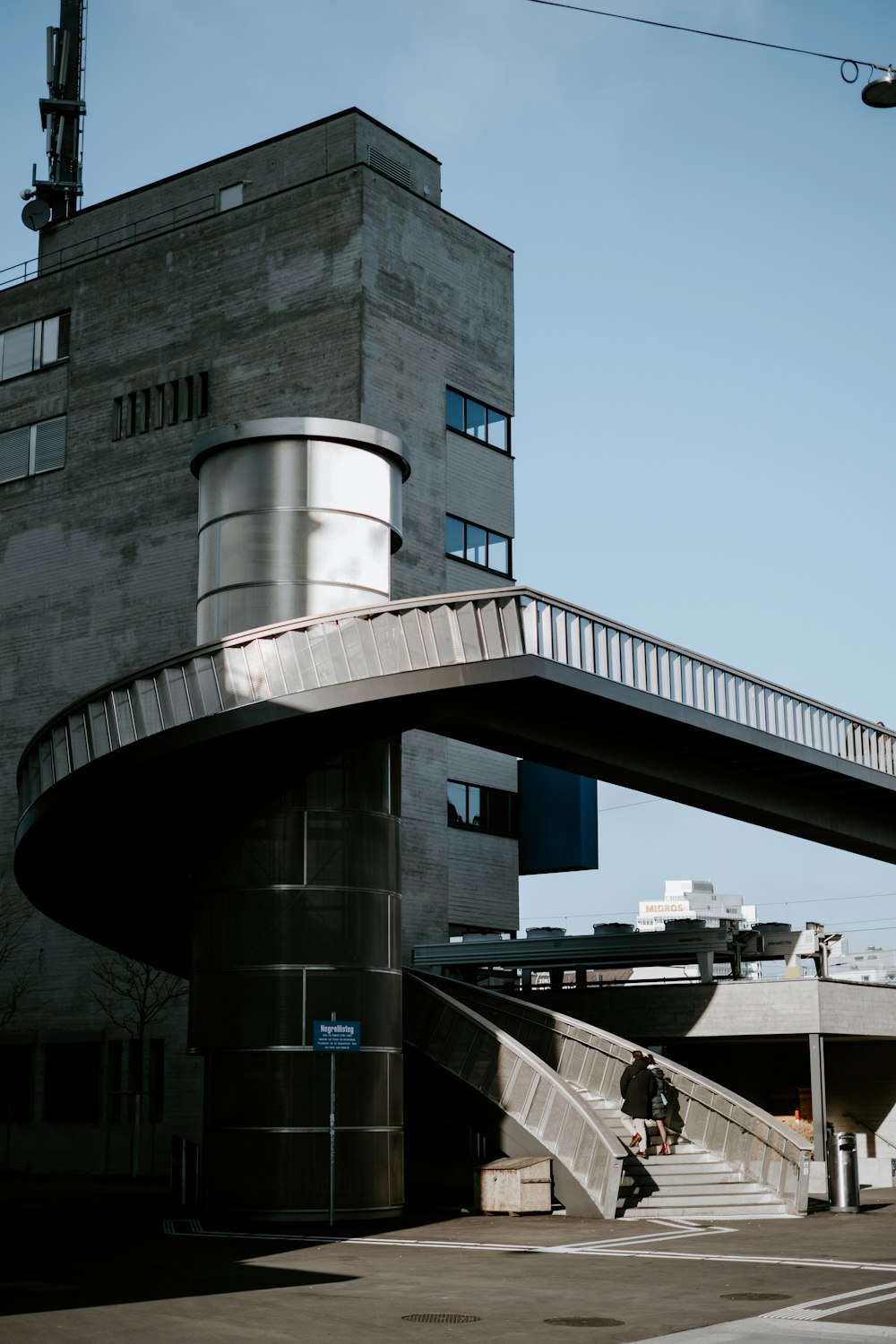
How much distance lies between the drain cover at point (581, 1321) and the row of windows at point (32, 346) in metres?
37.4

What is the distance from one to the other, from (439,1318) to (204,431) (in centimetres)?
2741

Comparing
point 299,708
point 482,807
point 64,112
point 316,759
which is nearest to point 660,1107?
point 316,759

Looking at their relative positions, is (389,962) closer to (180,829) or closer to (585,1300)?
(180,829)

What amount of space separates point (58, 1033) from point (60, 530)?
13556 mm

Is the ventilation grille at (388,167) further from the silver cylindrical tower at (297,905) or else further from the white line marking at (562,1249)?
the white line marking at (562,1249)

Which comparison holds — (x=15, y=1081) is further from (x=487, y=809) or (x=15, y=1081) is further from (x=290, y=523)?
(x=290, y=523)

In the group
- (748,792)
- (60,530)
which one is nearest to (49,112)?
(60,530)

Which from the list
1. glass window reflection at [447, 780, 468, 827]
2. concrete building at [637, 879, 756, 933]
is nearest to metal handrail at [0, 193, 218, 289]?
glass window reflection at [447, 780, 468, 827]

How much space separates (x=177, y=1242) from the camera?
19656 mm

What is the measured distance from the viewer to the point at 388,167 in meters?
42.9

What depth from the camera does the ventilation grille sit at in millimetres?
42391

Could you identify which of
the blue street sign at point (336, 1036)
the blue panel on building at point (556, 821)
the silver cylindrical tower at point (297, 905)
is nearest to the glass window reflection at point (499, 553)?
the blue panel on building at point (556, 821)

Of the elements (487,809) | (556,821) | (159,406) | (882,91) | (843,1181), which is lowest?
(843,1181)

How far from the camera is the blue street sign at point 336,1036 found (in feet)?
71.8
